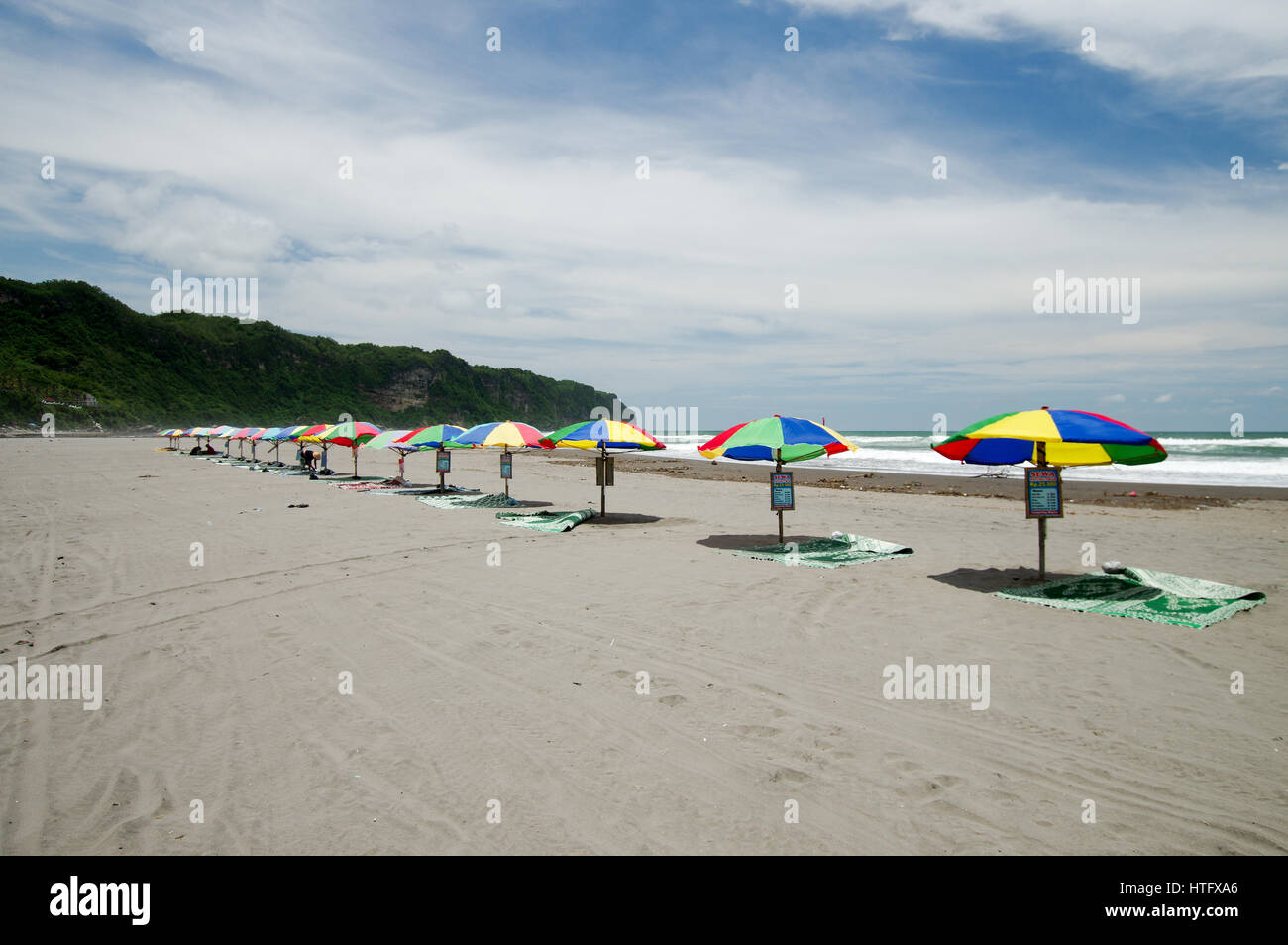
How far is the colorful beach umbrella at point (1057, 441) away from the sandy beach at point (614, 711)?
5.36 ft

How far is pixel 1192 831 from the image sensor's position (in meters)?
3.27

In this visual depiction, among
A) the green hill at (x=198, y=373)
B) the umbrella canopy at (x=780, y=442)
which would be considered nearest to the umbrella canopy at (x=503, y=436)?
the umbrella canopy at (x=780, y=442)

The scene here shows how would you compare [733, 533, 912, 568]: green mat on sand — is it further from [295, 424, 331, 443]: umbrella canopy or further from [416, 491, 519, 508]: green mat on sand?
[295, 424, 331, 443]: umbrella canopy

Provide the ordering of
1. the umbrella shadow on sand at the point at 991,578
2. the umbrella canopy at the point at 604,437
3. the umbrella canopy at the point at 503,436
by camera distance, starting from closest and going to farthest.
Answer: the umbrella shadow on sand at the point at 991,578 < the umbrella canopy at the point at 604,437 < the umbrella canopy at the point at 503,436

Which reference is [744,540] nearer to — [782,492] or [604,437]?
[782,492]

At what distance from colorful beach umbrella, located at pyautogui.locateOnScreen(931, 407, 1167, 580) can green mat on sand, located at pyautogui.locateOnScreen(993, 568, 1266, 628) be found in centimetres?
64

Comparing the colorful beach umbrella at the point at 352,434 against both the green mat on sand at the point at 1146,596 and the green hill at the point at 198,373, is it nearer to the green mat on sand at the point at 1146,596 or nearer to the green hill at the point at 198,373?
the green mat on sand at the point at 1146,596

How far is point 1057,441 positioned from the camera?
7.41 metres

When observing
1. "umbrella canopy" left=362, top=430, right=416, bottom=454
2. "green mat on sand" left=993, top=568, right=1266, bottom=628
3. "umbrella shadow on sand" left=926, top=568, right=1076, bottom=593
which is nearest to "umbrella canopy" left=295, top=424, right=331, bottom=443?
"umbrella canopy" left=362, top=430, right=416, bottom=454

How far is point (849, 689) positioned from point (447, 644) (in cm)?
355

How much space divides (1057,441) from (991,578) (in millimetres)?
2256

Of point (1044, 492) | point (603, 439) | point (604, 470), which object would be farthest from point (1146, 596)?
point (604, 470)

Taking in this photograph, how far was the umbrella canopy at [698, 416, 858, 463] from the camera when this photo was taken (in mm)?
10211

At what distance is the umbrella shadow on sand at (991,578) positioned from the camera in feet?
27.3
